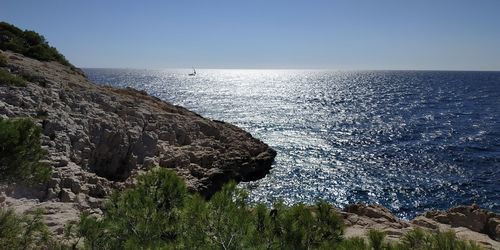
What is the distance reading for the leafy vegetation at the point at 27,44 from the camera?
116ft

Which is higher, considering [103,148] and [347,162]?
[103,148]

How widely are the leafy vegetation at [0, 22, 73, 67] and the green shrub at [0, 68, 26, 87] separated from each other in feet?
37.4

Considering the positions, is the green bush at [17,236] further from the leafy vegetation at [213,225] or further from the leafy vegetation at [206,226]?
the leafy vegetation at [213,225]

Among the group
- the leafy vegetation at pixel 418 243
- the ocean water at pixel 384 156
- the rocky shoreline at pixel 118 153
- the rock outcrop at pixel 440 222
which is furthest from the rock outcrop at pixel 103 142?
the leafy vegetation at pixel 418 243

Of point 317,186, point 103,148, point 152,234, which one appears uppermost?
point 152,234

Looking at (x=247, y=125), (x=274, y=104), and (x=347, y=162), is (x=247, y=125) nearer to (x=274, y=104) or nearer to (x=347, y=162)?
(x=347, y=162)

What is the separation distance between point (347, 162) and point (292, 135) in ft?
47.8

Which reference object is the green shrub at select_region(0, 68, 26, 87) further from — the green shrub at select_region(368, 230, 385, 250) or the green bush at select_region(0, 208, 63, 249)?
the green shrub at select_region(368, 230, 385, 250)

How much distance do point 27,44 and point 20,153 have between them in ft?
108

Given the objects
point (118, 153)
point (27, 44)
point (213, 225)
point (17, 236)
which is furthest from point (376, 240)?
point (27, 44)

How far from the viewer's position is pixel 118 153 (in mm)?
26969

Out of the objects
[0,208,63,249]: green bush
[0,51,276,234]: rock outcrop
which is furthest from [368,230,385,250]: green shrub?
[0,51,276,234]: rock outcrop

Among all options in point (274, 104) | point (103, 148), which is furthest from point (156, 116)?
point (274, 104)

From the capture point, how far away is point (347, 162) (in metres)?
39.4
